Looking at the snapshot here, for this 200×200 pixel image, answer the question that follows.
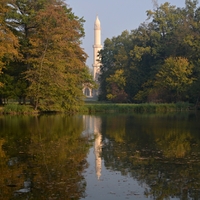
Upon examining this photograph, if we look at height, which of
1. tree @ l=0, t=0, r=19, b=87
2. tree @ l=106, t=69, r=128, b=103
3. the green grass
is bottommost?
the green grass

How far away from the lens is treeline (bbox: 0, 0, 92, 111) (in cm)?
3542

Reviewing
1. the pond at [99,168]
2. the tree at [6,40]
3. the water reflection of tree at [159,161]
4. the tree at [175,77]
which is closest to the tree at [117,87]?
the tree at [175,77]

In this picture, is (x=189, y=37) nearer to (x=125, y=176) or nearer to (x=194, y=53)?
(x=194, y=53)

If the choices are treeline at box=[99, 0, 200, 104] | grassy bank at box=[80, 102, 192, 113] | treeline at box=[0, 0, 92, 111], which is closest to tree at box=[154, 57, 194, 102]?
treeline at box=[99, 0, 200, 104]

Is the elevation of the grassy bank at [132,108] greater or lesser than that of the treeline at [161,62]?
lesser

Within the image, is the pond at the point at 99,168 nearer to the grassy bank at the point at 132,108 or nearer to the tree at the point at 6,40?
the tree at the point at 6,40

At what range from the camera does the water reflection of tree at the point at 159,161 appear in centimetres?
835

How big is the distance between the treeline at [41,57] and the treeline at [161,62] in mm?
16640

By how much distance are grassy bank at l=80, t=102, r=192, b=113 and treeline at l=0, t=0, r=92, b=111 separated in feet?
15.2

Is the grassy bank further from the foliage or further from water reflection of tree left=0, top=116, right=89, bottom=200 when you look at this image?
water reflection of tree left=0, top=116, right=89, bottom=200

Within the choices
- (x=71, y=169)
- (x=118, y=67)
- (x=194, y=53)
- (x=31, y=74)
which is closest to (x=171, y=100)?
(x=194, y=53)

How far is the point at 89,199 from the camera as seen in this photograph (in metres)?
7.57

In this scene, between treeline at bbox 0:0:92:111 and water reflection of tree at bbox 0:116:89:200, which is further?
treeline at bbox 0:0:92:111

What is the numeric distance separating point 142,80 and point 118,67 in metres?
5.34
